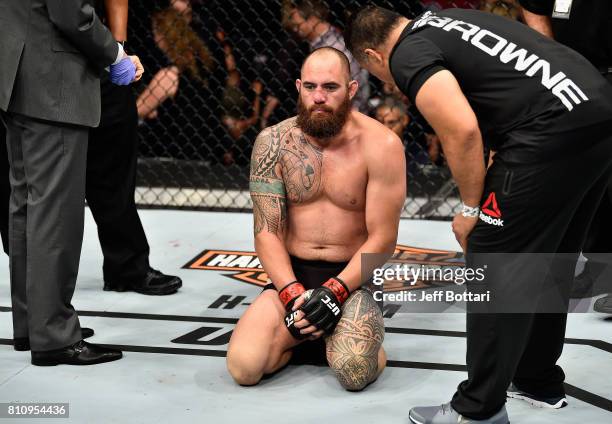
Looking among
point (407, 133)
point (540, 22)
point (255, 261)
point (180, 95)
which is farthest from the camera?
point (180, 95)

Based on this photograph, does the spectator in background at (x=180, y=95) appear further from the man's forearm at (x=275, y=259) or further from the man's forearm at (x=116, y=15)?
the man's forearm at (x=275, y=259)

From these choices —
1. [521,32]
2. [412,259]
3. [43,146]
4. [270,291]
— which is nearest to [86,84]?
[43,146]

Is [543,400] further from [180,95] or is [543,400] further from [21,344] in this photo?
[180,95]

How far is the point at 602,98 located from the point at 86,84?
1.31 metres

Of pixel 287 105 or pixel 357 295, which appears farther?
pixel 287 105

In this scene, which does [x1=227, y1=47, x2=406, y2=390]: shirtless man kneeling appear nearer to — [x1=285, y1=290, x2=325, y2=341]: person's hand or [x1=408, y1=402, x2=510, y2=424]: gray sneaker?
[x1=285, y1=290, x2=325, y2=341]: person's hand

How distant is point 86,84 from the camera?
8.49 ft

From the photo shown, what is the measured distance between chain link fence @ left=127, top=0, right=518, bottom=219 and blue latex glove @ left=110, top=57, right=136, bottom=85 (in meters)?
1.84

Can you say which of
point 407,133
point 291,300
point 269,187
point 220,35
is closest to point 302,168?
point 269,187

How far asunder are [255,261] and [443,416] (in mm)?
1551

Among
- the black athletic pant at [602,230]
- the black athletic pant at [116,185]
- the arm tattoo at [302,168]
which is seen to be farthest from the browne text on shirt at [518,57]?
the black athletic pant at [116,185]

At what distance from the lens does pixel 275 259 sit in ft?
8.88

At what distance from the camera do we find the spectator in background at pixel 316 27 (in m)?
4.49

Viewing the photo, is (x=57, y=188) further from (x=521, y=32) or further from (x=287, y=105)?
(x=287, y=105)
